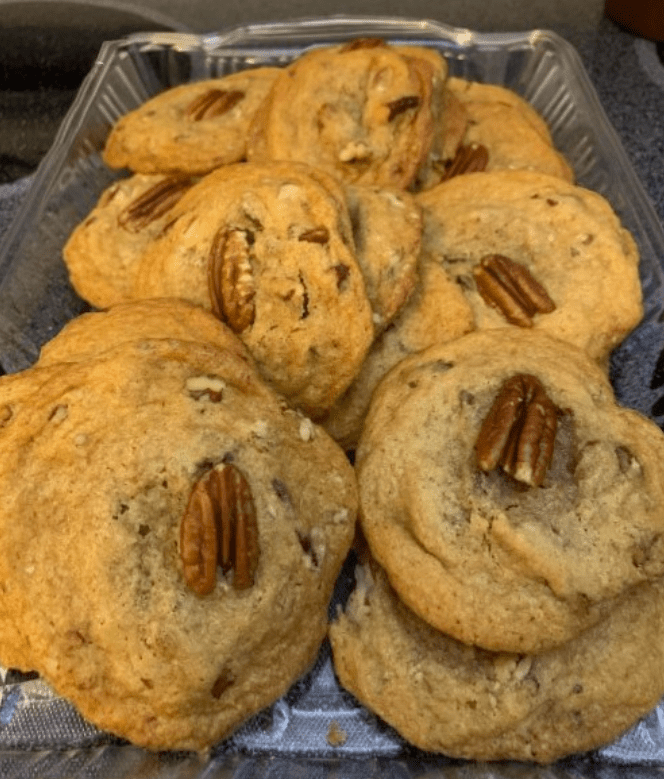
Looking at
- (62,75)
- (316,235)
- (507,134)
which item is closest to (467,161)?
(507,134)

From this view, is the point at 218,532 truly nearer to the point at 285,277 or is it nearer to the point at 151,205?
the point at 285,277

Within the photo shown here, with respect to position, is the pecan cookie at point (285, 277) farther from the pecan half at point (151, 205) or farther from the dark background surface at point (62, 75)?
the dark background surface at point (62, 75)

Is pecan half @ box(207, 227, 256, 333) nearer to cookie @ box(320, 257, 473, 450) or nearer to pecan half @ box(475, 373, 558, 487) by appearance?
cookie @ box(320, 257, 473, 450)

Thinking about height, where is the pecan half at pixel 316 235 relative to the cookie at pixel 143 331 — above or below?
above

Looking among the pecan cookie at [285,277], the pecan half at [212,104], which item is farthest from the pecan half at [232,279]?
the pecan half at [212,104]

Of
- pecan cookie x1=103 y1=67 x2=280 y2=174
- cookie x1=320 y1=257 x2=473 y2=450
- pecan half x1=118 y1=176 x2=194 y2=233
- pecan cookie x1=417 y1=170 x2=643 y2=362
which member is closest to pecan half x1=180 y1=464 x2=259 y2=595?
cookie x1=320 y1=257 x2=473 y2=450

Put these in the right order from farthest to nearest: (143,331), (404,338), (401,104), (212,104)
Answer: (212,104) → (401,104) → (404,338) → (143,331)
